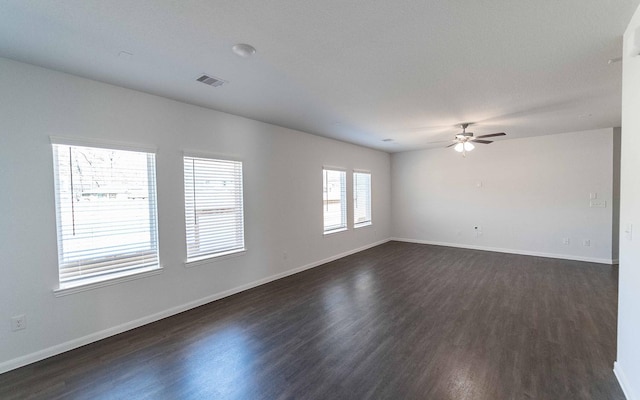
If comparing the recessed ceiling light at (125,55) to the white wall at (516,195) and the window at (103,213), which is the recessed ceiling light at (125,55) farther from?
the white wall at (516,195)

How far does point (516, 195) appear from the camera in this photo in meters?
6.32

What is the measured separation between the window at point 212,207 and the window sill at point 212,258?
0.02 m

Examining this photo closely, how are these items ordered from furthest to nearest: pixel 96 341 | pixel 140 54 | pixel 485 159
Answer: pixel 485 159 < pixel 96 341 < pixel 140 54

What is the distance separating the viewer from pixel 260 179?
4504 mm

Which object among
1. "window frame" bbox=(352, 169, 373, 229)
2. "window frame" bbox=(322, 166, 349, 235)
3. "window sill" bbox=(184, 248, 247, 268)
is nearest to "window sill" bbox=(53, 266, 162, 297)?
"window sill" bbox=(184, 248, 247, 268)

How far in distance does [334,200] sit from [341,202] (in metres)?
0.29

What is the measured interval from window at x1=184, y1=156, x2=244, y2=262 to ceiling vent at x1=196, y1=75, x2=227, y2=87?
1.15 metres

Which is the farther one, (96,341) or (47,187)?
(96,341)

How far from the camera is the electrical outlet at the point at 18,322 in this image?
7.91 ft

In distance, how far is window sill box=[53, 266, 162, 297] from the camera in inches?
105

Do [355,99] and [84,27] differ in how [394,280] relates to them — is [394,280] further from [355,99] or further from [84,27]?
[84,27]

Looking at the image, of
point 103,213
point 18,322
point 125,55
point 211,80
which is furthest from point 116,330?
point 211,80

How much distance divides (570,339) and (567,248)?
166 inches

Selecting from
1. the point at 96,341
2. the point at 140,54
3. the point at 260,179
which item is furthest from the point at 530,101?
the point at 96,341
